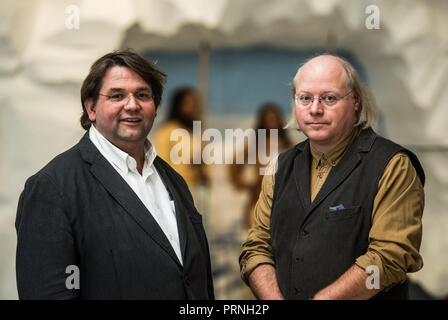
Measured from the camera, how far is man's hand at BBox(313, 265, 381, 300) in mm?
1853

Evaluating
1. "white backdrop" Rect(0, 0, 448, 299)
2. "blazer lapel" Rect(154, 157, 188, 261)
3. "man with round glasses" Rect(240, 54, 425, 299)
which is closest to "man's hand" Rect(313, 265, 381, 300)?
"man with round glasses" Rect(240, 54, 425, 299)

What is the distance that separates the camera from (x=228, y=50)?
5188 millimetres

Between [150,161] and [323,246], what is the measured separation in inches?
24.1

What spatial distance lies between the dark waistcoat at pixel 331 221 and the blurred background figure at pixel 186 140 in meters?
2.39

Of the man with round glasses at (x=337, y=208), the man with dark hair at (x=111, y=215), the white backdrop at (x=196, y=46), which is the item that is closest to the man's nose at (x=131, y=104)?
the man with dark hair at (x=111, y=215)

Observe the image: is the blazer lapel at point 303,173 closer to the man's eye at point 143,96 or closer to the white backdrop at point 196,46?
the man's eye at point 143,96

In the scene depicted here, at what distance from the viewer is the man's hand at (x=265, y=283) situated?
2.01 meters

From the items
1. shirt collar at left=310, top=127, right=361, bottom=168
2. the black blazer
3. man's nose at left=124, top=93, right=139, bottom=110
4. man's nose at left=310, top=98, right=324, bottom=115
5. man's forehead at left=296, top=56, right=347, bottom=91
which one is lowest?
the black blazer

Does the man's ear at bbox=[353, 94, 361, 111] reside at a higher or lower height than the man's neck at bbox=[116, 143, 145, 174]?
higher

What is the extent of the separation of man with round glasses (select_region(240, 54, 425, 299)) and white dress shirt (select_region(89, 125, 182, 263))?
11.1 inches

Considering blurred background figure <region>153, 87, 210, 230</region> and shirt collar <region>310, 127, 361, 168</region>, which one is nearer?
shirt collar <region>310, 127, 361, 168</region>

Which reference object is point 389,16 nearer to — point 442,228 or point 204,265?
point 442,228

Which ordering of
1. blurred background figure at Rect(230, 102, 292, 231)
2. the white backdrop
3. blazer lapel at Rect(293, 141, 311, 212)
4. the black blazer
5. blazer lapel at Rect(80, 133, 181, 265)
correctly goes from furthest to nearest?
1. blurred background figure at Rect(230, 102, 292, 231)
2. the white backdrop
3. blazer lapel at Rect(293, 141, 311, 212)
4. blazer lapel at Rect(80, 133, 181, 265)
5. the black blazer

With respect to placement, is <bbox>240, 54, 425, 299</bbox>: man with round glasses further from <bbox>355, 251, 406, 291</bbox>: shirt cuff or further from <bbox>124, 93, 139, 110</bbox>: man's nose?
<bbox>124, 93, 139, 110</bbox>: man's nose
